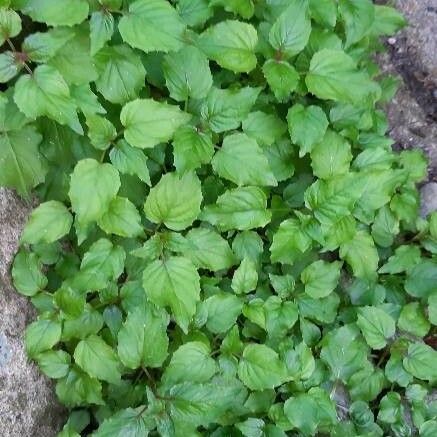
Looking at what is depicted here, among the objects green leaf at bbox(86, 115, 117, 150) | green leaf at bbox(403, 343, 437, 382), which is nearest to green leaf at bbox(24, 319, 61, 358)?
green leaf at bbox(86, 115, 117, 150)

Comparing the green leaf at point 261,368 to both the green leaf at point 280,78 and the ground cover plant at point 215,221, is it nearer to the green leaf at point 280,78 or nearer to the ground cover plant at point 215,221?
the ground cover plant at point 215,221

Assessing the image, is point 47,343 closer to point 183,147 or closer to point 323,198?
point 183,147

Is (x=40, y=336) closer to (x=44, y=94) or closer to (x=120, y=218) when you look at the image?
(x=120, y=218)

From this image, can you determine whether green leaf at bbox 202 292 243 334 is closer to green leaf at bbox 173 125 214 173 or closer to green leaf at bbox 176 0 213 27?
green leaf at bbox 173 125 214 173

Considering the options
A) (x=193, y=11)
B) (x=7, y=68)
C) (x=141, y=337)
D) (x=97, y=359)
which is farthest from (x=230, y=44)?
(x=97, y=359)

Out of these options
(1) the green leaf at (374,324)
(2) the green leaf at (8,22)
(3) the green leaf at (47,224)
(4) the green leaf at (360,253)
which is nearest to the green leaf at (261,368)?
(1) the green leaf at (374,324)
